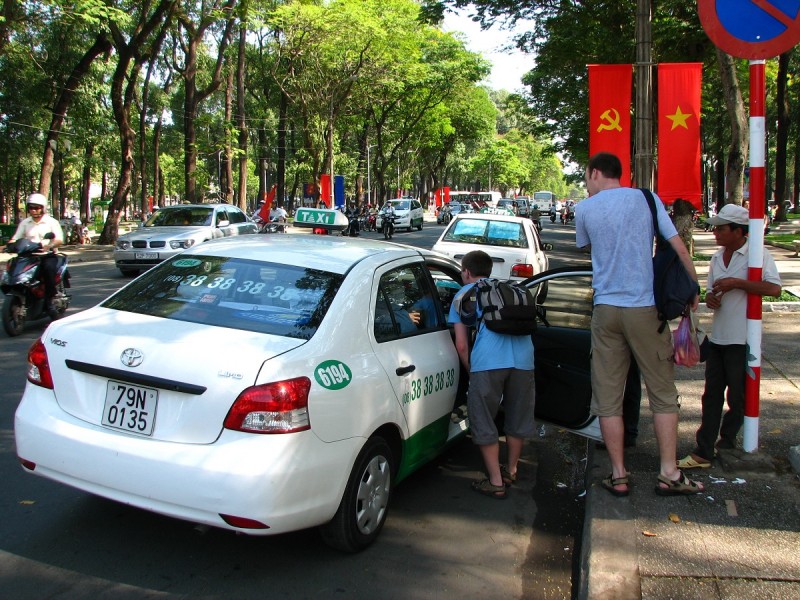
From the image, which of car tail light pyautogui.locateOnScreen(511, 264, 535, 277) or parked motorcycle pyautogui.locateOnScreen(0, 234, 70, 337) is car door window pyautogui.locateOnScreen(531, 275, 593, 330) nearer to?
car tail light pyautogui.locateOnScreen(511, 264, 535, 277)

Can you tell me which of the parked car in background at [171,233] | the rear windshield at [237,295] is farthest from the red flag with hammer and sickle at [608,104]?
the parked car in background at [171,233]

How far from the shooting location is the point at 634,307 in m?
4.08

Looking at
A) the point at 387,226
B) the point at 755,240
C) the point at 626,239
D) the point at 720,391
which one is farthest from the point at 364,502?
the point at 387,226

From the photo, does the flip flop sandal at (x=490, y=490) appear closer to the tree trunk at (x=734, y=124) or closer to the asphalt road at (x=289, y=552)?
the asphalt road at (x=289, y=552)

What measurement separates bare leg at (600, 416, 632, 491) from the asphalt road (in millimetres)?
401

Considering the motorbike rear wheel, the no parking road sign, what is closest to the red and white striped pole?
the no parking road sign

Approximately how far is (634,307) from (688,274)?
1.12 feet

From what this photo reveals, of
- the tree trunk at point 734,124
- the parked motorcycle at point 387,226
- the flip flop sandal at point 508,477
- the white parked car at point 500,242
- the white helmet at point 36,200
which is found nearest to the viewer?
the flip flop sandal at point 508,477

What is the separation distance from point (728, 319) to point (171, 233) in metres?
13.4

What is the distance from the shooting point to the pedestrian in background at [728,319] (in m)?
4.46

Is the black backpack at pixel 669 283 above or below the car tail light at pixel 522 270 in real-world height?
above

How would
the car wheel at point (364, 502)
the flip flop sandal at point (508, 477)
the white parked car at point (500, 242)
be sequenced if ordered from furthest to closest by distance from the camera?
the white parked car at point (500, 242), the flip flop sandal at point (508, 477), the car wheel at point (364, 502)

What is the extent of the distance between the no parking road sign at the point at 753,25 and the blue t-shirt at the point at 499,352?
2.15 m

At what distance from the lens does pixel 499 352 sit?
4.46 m
